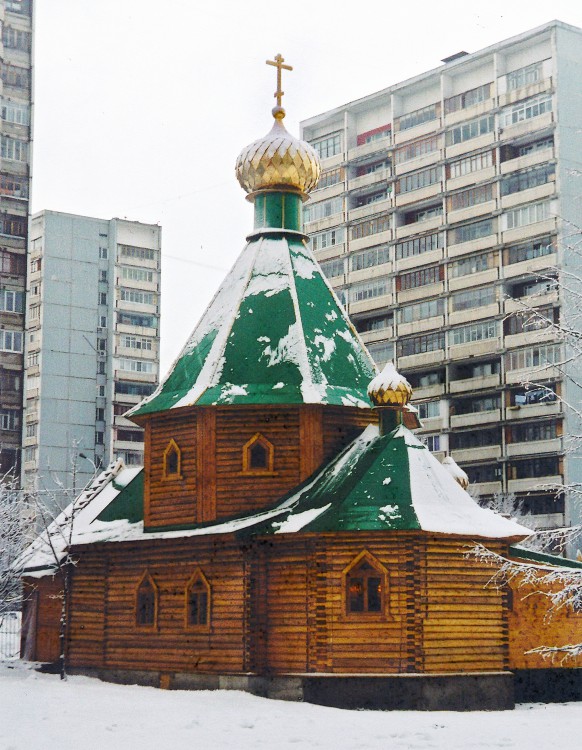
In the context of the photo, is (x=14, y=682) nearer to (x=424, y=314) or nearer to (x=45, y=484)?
(x=424, y=314)

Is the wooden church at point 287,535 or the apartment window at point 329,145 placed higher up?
the apartment window at point 329,145

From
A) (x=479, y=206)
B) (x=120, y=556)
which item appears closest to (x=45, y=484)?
(x=479, y=206)

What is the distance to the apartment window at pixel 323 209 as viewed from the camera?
7006 cm

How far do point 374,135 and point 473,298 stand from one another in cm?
1259

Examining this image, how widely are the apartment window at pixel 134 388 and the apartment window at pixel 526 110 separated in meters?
27.1

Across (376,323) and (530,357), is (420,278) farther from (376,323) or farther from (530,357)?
(530,357)

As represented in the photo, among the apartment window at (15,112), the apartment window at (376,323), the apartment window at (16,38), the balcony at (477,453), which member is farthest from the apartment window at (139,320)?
the apartment window at (16,38)

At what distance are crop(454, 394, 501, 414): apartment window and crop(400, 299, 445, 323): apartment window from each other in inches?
182

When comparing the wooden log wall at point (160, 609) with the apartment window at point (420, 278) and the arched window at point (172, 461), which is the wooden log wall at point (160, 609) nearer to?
the arched window at point (172, 461)

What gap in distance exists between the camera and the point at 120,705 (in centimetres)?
2338

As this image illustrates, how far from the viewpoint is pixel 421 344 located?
6488 centimetres

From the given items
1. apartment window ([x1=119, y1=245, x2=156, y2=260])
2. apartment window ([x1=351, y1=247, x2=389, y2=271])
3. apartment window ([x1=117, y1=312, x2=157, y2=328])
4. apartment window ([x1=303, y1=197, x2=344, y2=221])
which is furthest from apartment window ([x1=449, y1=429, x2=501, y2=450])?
apartment window ([x1=119, y1=245, x2=156, y2=260])

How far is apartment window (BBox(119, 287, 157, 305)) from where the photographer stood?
7594 cm

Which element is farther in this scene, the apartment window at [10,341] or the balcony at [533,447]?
the balcony at [533,447]
